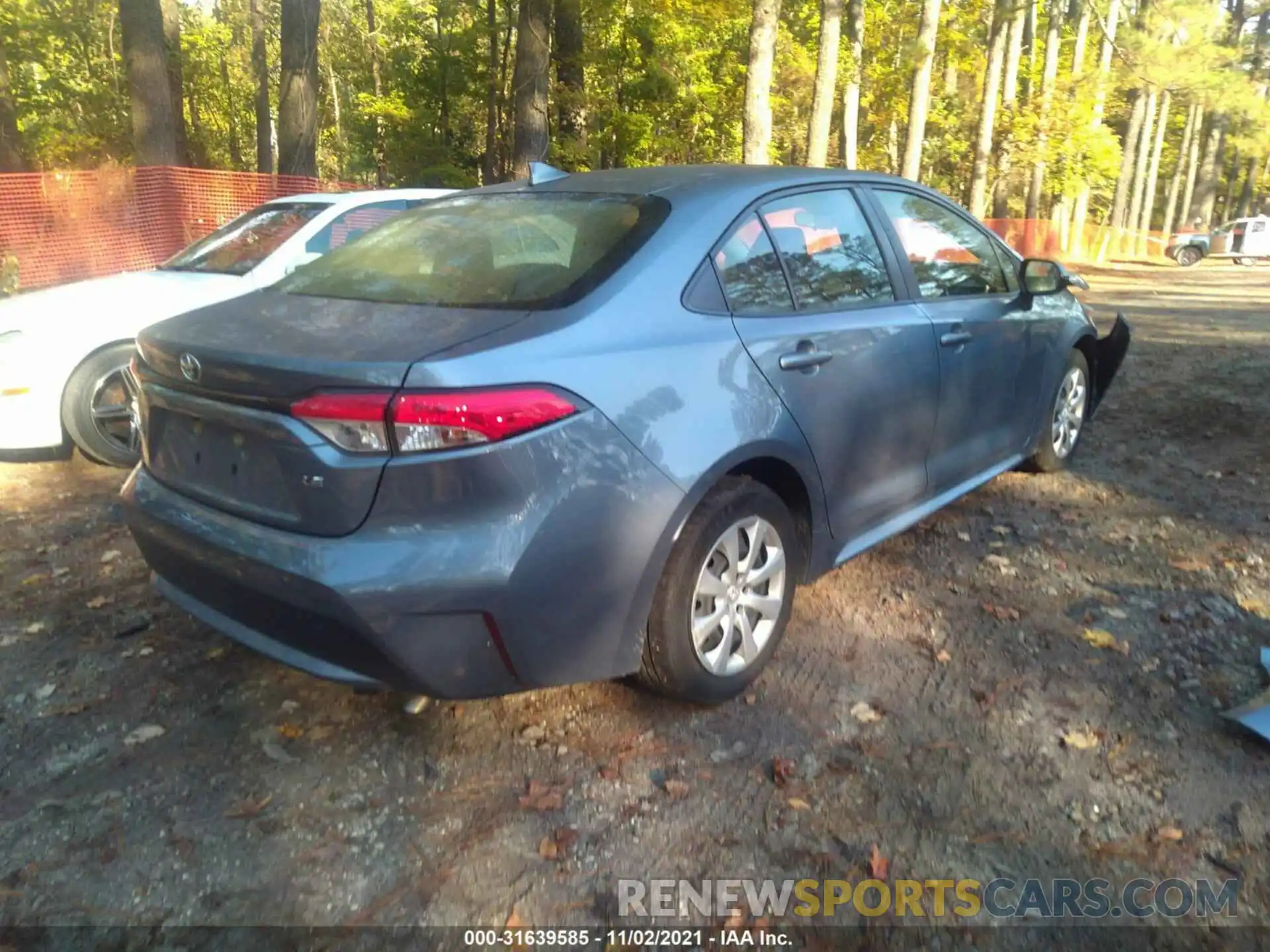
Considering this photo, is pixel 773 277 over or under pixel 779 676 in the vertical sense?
over

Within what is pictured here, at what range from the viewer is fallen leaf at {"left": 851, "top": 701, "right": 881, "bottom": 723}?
120 inches

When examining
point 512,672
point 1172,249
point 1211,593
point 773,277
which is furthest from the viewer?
point 1172,249

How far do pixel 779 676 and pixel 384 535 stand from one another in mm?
1596

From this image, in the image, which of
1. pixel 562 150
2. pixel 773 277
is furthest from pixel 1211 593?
pixel 562 150

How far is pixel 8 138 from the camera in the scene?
15.0m

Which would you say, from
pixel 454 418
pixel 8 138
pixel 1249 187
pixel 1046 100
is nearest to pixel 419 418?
pixel 454 418

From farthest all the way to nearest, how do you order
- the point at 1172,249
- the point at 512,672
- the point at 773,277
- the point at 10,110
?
1. the point at 1172,249
2. the point at 10,110
3. the point at 773,277
4. the point at 512,672

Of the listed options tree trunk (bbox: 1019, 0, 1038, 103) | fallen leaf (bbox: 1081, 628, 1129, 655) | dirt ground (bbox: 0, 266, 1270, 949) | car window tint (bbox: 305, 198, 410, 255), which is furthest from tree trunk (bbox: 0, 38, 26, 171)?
tree trunk (bbox: 1019, 0, 1038, 103)

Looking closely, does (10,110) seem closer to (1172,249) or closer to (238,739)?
(238,739)

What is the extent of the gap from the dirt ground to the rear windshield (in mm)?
1329

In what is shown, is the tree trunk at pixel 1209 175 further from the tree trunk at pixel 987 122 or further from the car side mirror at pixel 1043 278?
the car side mirror at pixel 1043 278

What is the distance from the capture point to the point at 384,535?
2314mm

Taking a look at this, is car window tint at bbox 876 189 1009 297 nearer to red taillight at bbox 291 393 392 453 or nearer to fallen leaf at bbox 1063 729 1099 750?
fallen leaf at bbox 1063 729 1099 750

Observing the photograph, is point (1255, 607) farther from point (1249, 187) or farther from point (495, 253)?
point (1249, 187)
